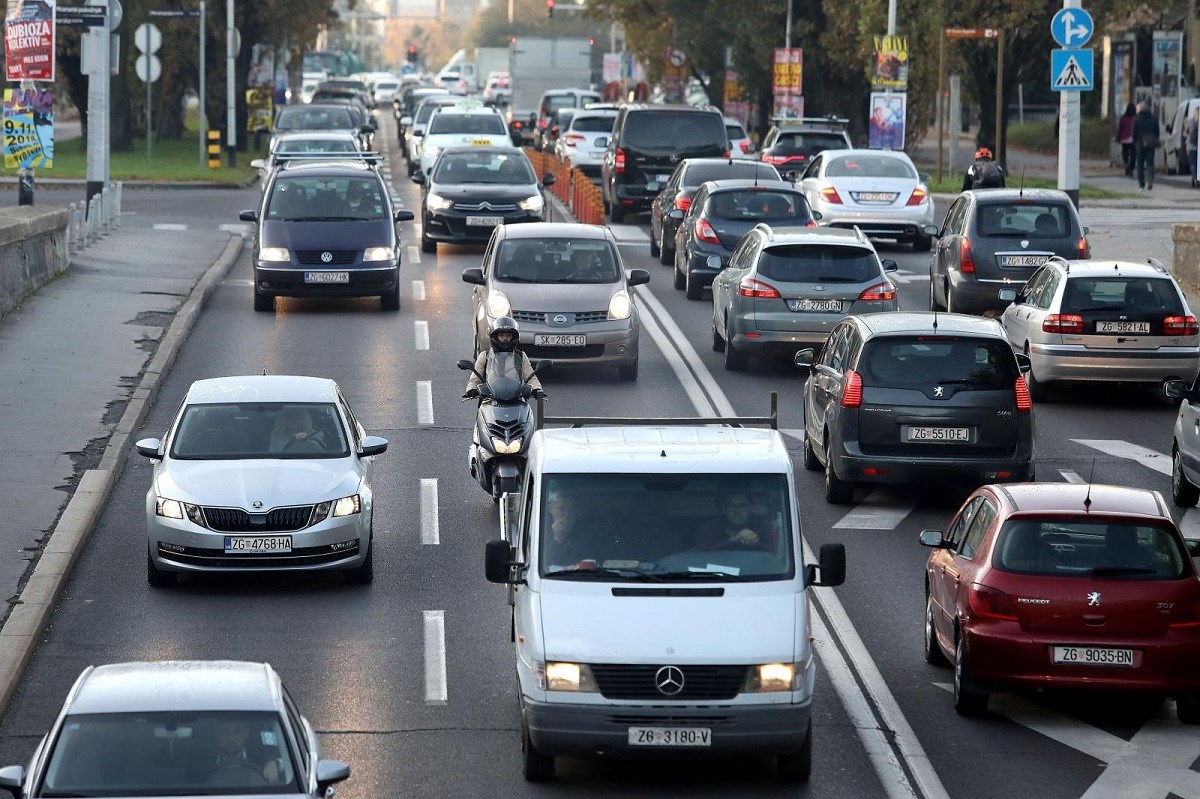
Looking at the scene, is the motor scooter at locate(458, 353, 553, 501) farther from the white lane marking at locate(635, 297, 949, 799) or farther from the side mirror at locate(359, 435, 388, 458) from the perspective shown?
the white lane marking at locate(635, 297, 949, 799)

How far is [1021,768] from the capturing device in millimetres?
10727

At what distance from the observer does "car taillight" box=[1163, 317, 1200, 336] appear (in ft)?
70.8

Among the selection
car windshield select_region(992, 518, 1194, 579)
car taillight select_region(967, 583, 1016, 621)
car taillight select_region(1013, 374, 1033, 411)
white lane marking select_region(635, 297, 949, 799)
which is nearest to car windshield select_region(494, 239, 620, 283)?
car taillight select_region(1013, 374, 1033, 411)

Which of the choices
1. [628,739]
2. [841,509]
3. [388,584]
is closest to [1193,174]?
[841,509]

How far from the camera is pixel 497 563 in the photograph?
1045cm

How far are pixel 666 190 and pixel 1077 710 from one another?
2287 centimetres

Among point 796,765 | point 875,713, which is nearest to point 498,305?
point 875,713

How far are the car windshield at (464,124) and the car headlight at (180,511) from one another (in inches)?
1395

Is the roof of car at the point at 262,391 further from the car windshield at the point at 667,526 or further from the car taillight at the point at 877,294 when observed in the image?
the car taillight at the point at 877,294

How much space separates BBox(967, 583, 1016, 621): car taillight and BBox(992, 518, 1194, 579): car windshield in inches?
6.2

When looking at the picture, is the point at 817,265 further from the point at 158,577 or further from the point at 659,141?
the point at 659,141

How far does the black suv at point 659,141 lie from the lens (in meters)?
40.4

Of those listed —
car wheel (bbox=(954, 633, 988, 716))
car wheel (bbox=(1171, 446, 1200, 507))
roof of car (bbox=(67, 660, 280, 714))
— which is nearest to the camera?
roof of car (bbox=(67, 660, 280, 714))

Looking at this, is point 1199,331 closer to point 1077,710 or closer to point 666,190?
point 1077,710
